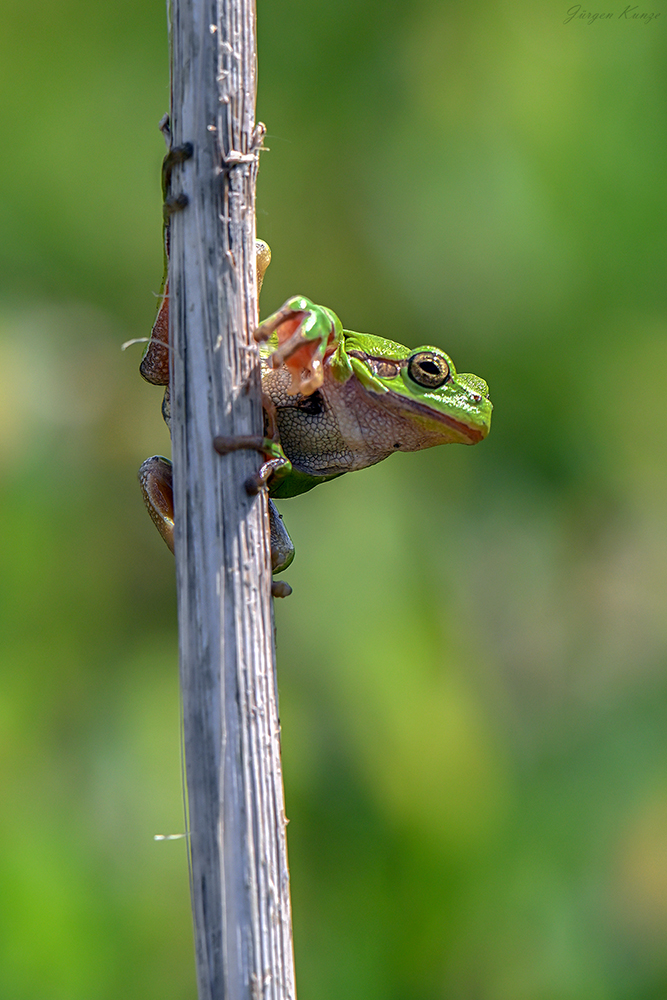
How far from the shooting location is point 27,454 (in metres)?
5.33

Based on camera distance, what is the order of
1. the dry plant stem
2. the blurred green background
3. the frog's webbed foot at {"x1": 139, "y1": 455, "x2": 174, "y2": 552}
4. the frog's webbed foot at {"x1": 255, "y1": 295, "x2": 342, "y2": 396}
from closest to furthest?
1. the dry plant stem
2. the frog's webbed foot at {"x1": 255, "y1": 295, "x2": 342, "y2": 396}
3. the frog's webbed foot at {"x1": 139, "y1": 455, "x2": 174, "y2": 552}
4. the blurred green background

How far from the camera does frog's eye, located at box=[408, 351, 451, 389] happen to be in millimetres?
2223

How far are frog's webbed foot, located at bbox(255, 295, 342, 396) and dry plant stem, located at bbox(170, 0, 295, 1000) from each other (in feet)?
0.48

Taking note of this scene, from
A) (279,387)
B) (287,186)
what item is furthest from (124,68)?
(279,387)

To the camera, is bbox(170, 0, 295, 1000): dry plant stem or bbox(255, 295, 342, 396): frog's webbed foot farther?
bbox(255, 295, 342, 396): frog's webbed foot

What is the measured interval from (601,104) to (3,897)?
6.16m

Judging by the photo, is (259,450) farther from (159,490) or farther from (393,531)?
(393,531)

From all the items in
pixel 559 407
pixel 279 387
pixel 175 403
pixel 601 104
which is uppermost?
pixel 601 104

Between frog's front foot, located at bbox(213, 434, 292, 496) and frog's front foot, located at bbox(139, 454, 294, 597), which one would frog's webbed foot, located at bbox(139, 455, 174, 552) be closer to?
frog's front foot, located at bbox(139, 454, 294, 597)

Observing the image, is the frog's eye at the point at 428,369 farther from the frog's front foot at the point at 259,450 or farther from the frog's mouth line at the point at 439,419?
the frog's front foot at the point at 259,450

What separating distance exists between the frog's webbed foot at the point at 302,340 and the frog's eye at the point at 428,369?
0.28 meters

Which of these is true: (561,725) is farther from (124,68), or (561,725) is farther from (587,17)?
(124,68)

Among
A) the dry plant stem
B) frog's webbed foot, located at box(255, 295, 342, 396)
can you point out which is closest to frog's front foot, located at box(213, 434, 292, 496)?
the dry plant stem

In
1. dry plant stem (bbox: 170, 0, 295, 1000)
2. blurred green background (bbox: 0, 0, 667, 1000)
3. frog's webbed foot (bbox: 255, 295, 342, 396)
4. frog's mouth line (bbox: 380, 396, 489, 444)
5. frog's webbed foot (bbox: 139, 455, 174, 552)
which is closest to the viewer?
dry plant stem (bbox: 170, 0, 295, 1000)
